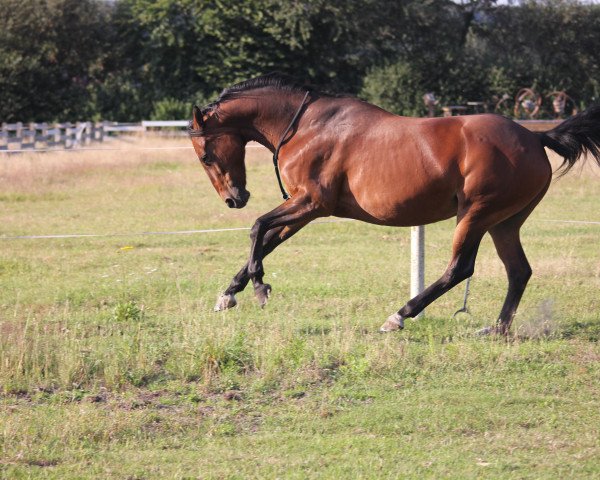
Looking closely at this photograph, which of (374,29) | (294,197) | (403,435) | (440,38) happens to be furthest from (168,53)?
(403,435)

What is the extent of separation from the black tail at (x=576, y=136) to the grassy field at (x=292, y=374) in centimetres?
147

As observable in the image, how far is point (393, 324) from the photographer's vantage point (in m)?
8.17

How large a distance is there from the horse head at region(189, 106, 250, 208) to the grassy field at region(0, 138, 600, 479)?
1163 millimetres

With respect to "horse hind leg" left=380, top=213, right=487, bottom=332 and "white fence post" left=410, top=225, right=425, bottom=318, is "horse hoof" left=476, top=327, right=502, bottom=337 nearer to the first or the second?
"horse hind leg" left=380, top=213, right=487, bottom=332

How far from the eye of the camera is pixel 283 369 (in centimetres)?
704

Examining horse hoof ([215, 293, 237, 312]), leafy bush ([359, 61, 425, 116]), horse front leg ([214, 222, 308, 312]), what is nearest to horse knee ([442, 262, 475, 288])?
horse front leg ([214, 222, 308, 312])

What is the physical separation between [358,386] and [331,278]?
15.2 ft

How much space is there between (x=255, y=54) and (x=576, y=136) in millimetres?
36279

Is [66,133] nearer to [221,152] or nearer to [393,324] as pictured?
A: [221,152]

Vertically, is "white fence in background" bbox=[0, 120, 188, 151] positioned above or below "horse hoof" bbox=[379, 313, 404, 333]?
below

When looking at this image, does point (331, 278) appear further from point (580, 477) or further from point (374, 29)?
point (374, 29)

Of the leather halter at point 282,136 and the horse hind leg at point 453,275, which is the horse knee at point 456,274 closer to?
the horse hind leg at point 453,275

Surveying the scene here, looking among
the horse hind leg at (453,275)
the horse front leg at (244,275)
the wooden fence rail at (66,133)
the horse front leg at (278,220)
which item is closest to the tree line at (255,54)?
the wooden fence rail at (66,133)

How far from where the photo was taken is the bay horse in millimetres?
7859
